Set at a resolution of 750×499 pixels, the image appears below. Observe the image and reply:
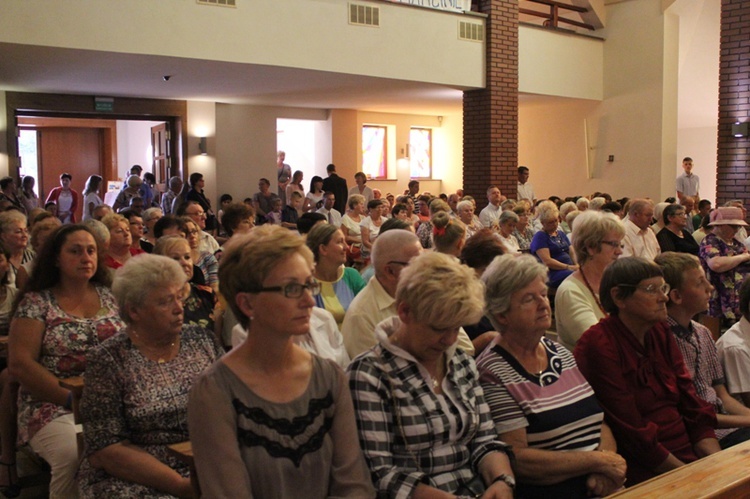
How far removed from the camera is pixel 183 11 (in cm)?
860

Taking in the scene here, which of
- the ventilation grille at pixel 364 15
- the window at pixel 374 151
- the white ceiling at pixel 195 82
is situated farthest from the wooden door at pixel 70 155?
the ventilation grille at pixel 364 15

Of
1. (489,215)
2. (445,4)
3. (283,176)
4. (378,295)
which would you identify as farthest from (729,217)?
(283,176)

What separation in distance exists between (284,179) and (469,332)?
11853mm

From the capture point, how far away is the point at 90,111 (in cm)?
1233

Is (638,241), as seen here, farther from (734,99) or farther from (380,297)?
(734,99)

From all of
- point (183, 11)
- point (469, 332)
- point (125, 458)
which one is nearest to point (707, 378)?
point (469, 332)

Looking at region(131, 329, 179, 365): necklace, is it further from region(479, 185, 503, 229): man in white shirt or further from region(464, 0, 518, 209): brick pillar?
region(464, 0, 518, 209): brick pillar

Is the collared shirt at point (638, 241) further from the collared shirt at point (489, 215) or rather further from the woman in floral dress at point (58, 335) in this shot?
the woman in floral dress at point (58, 335)

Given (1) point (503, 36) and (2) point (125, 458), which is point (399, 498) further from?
(1) point (503, 36)

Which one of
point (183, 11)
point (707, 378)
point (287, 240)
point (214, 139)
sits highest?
point (183, 11)

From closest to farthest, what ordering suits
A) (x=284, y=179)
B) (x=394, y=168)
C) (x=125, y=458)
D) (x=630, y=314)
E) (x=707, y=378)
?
(x=125, y=458) → (x=630, y=314) → (x=707, y=378) → (x=284, y=179) → (x=394, y=168)

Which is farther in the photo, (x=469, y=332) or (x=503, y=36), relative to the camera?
(x=503, y=36)

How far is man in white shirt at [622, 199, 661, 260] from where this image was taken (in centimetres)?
697

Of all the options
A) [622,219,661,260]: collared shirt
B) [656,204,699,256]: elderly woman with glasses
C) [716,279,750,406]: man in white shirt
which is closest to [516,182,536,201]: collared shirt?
[656,204,699,256]: elderly woman with glasses
